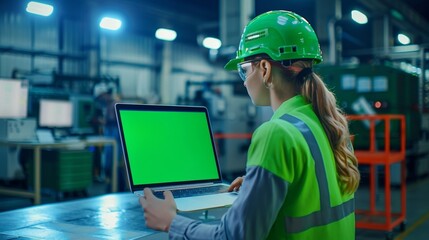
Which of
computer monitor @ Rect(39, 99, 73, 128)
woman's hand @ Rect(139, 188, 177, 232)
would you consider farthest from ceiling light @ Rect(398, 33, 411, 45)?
woman's hand @ Rect(139, 188, 177, 232)

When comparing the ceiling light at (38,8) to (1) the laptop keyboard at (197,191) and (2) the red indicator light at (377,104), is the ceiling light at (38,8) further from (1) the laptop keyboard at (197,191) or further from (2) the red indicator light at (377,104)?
(1) the laptop keyboard at (197,191)

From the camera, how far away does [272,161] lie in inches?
43.8

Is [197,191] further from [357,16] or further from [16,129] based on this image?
[357,16]

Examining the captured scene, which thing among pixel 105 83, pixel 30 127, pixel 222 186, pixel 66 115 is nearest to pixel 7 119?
pixel 30 127

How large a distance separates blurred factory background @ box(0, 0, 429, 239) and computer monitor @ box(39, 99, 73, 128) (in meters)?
0.01

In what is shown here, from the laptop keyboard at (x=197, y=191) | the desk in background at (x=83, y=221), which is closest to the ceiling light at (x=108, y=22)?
the desk in background at (x=83, y=221)

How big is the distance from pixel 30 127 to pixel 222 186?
496 cm

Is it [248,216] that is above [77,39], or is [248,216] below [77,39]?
below

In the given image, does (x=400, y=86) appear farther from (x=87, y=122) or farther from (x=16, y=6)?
(x=16, y=6)

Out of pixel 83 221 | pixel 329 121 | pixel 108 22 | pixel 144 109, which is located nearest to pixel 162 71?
pixel 108 22

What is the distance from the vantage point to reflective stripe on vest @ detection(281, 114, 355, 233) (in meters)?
1.18

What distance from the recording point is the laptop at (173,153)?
5.54 ft

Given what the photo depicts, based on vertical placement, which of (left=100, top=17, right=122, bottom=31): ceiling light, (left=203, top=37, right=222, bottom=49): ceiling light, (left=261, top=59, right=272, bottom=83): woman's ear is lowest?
(left=261, top=59, right=272, bottom=83): woman's ear

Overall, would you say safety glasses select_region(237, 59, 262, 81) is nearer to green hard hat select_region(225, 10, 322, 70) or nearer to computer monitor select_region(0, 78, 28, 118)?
green hard hat select_region(225, 10, 322, 70)
